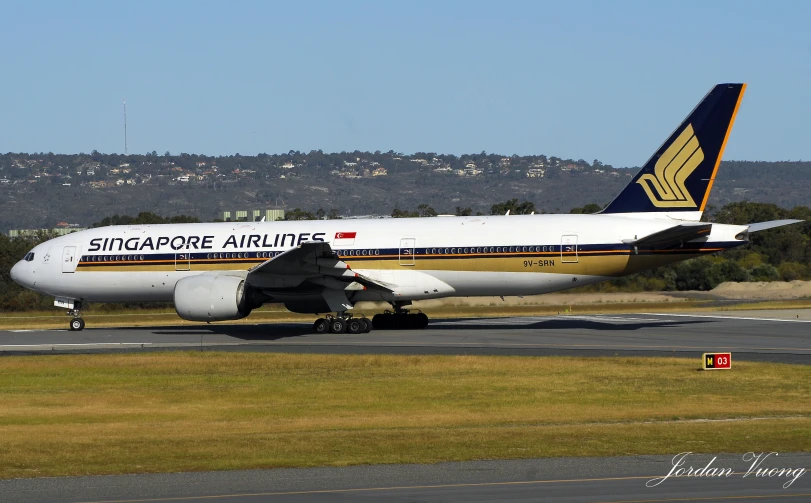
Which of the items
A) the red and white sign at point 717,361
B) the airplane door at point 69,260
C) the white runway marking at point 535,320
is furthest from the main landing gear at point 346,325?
the red and white sign at point 717,361

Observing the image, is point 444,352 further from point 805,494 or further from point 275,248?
point 805,494

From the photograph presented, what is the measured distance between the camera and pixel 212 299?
104 ft

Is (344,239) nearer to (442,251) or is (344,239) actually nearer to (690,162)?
(442,251)

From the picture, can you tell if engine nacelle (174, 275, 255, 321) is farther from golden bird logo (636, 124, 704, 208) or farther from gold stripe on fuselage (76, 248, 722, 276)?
golden bird logo (636, 124, 704, 208)

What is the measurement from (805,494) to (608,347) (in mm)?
17120

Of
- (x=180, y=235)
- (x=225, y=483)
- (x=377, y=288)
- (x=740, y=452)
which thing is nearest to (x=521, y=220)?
(x=377, y=288)

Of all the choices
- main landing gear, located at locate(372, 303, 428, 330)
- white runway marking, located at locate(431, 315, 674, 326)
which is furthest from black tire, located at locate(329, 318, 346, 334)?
white runway marking, located at locate(431, 315, 674, 326)

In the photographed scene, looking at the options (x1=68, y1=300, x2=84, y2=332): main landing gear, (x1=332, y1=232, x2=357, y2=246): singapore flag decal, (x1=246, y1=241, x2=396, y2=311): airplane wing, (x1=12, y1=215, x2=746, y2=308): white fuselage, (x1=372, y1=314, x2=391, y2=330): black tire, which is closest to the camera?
(x1=246, y1=241, x2=396, y2=311): airplane wing

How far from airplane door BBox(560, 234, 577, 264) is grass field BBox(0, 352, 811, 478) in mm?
7694

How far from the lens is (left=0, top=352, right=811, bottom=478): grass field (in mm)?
13945

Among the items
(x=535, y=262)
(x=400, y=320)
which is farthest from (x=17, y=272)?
(x=535, y=262)

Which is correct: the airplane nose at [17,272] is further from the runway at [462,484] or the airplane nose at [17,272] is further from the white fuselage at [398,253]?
the runway at [462,484]

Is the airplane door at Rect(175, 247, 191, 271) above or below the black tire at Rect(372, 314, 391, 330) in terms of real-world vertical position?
above

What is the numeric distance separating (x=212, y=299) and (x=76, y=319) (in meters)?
8.44
